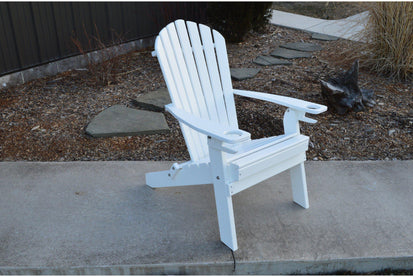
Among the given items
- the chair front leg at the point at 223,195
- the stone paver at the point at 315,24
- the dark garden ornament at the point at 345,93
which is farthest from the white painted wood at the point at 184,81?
the stone paver at the point at 315,24

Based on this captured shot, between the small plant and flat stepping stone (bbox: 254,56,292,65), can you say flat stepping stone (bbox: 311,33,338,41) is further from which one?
the small plant

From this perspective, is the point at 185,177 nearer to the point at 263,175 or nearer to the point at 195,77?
the point at 263,175

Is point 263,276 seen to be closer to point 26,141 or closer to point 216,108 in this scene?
point 216,108

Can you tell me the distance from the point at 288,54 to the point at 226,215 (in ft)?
10.6

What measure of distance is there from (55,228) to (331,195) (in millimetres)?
1597

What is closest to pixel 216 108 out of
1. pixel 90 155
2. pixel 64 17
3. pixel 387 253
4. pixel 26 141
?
pixel 90 155

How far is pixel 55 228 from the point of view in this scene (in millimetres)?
2064

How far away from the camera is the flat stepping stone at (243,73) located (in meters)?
4.00

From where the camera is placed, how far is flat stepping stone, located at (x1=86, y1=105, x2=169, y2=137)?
307cm

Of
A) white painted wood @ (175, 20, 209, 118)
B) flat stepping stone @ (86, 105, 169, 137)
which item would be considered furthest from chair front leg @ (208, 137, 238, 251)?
flat stepping stone @ (86, 105, 169, 137)

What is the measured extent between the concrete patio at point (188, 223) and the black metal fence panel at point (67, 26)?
169 cm

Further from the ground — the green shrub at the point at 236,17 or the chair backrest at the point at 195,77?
the green shrub at the point at 236,17

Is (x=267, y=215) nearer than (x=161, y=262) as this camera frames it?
No

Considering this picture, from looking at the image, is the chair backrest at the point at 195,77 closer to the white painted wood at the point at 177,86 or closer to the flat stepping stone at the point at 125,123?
the white painted wood at the point at 177,86
